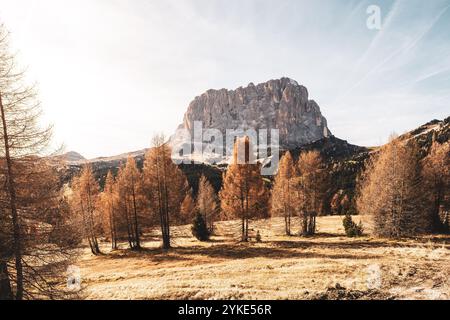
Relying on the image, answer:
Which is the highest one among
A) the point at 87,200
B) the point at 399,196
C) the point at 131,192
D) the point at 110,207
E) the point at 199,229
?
the point at 131,192

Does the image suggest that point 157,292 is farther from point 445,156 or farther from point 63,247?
point 445,156

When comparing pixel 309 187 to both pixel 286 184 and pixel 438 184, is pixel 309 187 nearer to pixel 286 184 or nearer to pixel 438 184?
pixel 286 184

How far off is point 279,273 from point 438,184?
32519 millimetres

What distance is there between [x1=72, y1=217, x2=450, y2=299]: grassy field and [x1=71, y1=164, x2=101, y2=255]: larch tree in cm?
534

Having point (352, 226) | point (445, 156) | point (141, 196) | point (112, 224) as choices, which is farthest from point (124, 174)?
point (445, 156)

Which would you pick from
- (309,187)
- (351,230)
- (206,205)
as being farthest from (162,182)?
(351,230)

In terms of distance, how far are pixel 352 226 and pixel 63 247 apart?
32549mm

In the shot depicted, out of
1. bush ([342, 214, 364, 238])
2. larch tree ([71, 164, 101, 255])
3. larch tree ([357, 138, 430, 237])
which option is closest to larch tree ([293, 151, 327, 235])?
bush ([342, 214, 364, 238])

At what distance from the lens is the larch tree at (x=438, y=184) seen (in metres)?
33.8

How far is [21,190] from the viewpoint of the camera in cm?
→ 1113

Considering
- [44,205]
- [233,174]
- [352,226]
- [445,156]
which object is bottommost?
[352,226]

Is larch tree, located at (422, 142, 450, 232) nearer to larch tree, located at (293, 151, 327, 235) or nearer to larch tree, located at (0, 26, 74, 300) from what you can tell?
larch tree, located at (293, 151, 327, 235)

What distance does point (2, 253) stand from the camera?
34.0 ft
